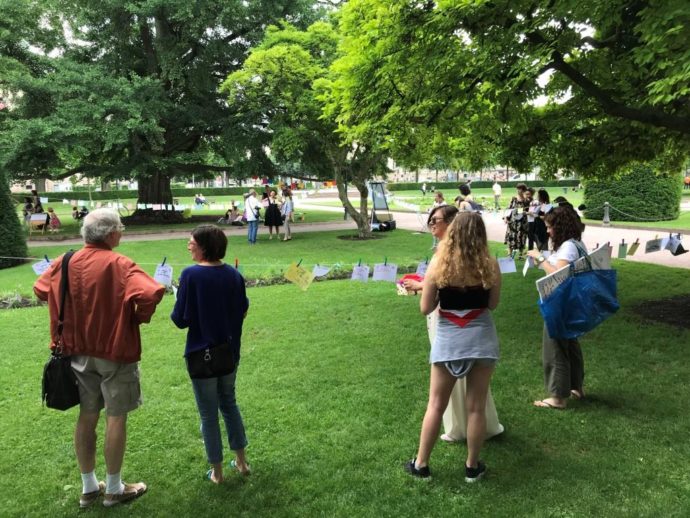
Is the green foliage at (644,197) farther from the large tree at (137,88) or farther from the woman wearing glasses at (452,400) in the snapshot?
the woman wearing glasses at (452,400)

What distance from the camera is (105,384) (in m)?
3.23

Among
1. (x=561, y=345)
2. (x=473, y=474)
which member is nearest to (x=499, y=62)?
(x=561, y=345)

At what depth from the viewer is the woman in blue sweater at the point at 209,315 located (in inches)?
129

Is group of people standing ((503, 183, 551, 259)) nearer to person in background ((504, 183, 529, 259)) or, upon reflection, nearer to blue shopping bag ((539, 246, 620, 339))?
person in background ((504, 183, 529, 259))

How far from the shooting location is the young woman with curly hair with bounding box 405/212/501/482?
10.5 ft

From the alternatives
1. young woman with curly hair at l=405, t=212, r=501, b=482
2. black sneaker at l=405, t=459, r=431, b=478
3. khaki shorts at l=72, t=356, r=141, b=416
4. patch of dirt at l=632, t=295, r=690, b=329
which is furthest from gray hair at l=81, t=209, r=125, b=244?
patch of dirt at l=632, t=295, r=690, b=329

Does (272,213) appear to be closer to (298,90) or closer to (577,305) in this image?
(298,90)

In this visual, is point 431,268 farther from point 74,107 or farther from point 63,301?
point 74,107

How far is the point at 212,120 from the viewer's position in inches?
878

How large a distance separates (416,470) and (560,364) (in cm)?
175

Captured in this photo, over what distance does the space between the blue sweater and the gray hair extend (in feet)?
1.69

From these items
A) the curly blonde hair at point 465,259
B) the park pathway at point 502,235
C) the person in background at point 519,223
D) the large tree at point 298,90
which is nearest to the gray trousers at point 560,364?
the curly blonde hair at point 465,259

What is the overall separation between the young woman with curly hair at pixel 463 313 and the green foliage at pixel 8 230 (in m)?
12.9

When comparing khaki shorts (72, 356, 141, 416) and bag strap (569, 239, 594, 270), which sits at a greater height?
bag strap (569, 239, 594, 270)
